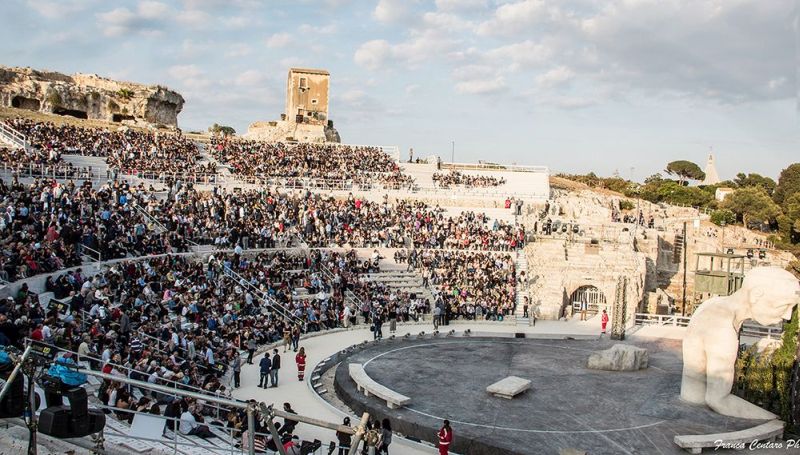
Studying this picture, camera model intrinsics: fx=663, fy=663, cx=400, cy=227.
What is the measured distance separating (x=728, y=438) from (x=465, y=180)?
38.2 metres

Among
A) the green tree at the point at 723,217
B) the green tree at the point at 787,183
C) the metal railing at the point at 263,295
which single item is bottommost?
the metal railing at the point at 263,295

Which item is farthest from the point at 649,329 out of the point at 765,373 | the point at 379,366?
the point at 379,366

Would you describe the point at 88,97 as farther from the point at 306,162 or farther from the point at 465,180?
the point at 465,180

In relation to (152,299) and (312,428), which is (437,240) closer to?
(152,299)

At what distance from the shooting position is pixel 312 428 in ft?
57.8

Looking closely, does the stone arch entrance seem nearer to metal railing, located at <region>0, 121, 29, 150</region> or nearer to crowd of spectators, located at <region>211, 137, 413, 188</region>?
crowd of spectators, located at <region>211, 137, 413, 188</region>

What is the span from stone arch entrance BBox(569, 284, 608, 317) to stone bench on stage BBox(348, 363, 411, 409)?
1887cm

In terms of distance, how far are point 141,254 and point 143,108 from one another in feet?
152

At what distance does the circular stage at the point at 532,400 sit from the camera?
16.4 m

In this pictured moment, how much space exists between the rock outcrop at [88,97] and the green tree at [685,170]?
79.6 m

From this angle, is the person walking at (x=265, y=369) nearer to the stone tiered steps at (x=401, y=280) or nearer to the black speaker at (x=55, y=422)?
the black speaker at (x=55, y=422)

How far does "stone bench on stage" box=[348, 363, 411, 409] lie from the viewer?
61.7ft

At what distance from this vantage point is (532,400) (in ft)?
63.4

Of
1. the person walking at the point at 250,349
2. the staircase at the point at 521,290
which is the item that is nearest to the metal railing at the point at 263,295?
the person walking at the point at 250,349
